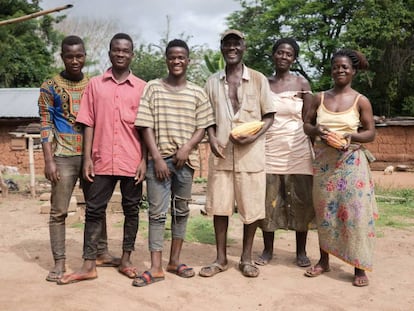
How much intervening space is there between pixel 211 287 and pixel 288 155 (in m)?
1.35

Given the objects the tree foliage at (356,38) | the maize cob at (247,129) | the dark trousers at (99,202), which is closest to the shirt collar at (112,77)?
the dark trousers at (99,202)

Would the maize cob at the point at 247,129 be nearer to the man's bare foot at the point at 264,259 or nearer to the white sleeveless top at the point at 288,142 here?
the white sleeveless top at the point at 288,142

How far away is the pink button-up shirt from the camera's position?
3.40m

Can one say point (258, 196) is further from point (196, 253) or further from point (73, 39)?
point (73, 39)

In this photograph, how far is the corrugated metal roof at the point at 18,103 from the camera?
16688mm

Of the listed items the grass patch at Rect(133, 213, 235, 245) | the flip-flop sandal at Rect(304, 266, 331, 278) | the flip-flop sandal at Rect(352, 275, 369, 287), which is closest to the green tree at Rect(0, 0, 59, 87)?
the grass patch at Rect(133, 213, 235, 245)

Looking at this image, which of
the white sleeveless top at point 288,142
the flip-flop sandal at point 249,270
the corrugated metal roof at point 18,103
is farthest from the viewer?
the corrugated metal roof at point 18,103

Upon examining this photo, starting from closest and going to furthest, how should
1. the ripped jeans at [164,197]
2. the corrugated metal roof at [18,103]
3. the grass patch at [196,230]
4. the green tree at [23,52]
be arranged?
the ripped jeans at [164,197] → the grass patch at [196,230] → the corrugated metal roof at [18,103] → the green tree at [23,52]

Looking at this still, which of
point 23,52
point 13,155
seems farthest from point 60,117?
point 23,52

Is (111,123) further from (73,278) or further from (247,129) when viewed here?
(73,278)

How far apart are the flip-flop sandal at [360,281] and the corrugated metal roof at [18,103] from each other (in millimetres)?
15066

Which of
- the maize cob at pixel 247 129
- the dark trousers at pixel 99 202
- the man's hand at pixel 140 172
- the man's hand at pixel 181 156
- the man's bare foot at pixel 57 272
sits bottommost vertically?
the man's bare foot at pixel 57 272

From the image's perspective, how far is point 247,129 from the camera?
3559 mm

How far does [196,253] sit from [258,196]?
1209 mm
